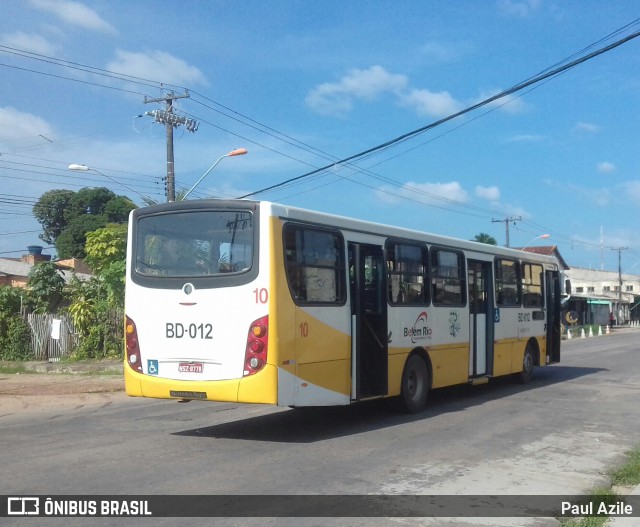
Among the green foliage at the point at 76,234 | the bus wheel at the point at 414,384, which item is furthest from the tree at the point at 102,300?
the green foliage at the point at 76,234

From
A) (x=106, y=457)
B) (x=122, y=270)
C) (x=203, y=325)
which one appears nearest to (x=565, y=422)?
(x=203, y=325)

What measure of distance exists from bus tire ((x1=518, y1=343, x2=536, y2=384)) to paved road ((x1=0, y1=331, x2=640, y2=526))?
2.29 metres

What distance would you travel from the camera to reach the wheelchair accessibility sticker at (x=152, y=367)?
1009cm

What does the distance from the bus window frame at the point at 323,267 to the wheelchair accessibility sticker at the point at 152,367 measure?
210 centimetres

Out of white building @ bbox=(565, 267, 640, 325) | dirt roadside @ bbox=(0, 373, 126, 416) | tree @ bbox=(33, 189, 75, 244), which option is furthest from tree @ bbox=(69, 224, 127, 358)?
tree @ bbox=(33, 189, 75, 244)

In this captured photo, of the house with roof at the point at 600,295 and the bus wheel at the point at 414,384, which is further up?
the house with roof at the point at 600,295

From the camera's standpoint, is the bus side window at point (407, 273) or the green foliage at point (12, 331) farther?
the green foliage at point (12, 331)

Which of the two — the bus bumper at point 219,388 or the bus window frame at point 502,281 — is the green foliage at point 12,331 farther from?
the bus window frame at point 502,281

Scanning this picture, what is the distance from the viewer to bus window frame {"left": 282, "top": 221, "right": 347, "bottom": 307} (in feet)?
31.8

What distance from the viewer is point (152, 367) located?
33.2 feet

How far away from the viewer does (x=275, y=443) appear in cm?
980

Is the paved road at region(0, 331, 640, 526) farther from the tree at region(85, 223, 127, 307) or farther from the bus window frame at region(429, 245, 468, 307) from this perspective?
the tree at region(85, 223, 127, 307)

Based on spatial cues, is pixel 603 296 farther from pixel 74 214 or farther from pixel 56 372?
pixel 56 372

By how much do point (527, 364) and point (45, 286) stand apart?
15749 millimetres
